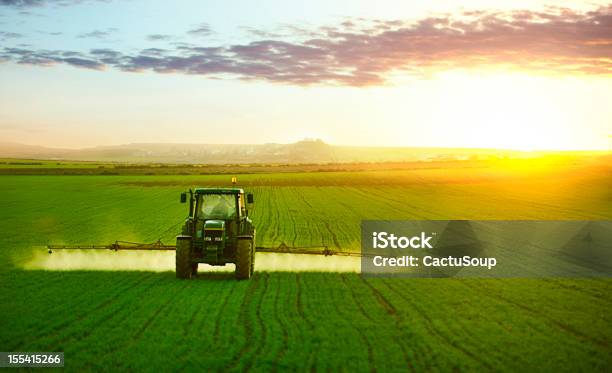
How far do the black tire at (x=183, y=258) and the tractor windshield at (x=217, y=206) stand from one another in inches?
40.5

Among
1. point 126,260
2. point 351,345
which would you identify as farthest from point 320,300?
point 126,260

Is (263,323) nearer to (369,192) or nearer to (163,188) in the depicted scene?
(369,192)

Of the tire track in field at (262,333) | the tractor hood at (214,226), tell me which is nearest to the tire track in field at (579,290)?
the tire track in field at (262,333)

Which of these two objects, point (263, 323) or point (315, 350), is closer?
point (315, 350)

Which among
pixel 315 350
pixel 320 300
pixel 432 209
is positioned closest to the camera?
pixel 315 350

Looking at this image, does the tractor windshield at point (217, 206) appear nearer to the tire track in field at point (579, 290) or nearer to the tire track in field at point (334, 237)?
the tire track in field at point (334, 237)

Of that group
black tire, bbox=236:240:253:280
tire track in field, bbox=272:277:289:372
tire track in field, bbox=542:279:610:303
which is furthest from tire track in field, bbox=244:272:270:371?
tire track in field, bbox=542:279:610:303

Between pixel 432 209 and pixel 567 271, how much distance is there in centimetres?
2657

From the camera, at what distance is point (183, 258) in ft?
Answer: 61.8

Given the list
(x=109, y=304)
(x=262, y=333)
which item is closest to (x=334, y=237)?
(x=109, y=304)

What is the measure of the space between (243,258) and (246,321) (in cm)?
474

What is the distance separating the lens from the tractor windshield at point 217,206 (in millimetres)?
19500

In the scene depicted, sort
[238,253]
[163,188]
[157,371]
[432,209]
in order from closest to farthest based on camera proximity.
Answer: [157,371] → [238,253] → [432,209] → [163,188]

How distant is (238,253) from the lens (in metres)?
18.8
